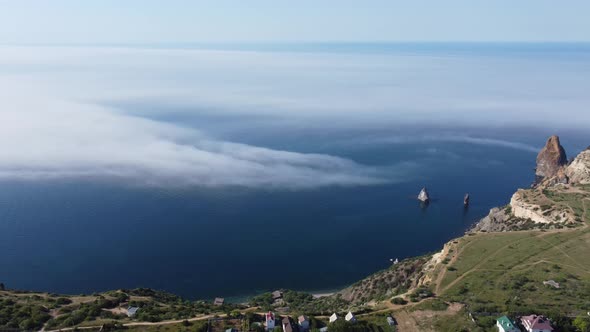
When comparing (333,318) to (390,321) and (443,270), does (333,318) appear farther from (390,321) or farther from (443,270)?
(443,270)

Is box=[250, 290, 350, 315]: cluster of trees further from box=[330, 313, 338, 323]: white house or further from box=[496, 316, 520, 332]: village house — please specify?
box=[496, 316, 520, 332]: village house

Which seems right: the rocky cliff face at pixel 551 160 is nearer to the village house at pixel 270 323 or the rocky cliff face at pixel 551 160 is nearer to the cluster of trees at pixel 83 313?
the village house at pixel 270 323

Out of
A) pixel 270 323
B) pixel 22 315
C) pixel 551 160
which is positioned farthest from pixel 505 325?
pixel 551 160

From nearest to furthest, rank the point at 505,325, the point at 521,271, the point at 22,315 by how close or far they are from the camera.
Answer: the point at 505,325
the point at 22,315
the point at 521,271

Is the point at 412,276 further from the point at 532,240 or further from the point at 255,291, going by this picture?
the point at 255,291

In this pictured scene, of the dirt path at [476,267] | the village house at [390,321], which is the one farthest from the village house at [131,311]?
the dirt path at [476,267]

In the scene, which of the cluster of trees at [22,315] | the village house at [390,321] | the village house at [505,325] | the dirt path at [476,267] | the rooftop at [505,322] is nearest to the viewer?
the village house at [505,325]

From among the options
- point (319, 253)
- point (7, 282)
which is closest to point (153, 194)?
point (7, 282)
